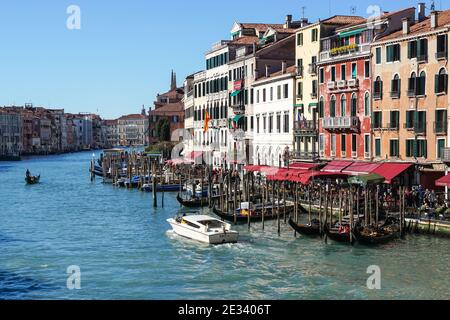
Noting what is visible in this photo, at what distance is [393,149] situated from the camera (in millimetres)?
26578

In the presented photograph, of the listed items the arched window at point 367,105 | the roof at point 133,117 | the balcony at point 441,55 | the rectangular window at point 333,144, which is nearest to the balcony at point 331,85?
the rectangular window at point 333,144

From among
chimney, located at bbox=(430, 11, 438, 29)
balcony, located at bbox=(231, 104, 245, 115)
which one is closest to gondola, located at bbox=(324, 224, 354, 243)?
chimney, located at bbox=(430, 11, 438, 29)

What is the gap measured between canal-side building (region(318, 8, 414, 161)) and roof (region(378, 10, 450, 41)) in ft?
2.32

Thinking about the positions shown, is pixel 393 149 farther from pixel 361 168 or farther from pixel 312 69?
pixel 312 69

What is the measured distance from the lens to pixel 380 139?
27.3m

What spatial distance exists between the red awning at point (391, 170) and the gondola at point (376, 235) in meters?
4.31

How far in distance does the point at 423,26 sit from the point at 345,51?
424cm

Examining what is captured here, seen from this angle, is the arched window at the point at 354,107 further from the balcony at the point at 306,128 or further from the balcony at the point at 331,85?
the balcony at the point at 306,128

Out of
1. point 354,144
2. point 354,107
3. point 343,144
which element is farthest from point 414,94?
point 343,144
